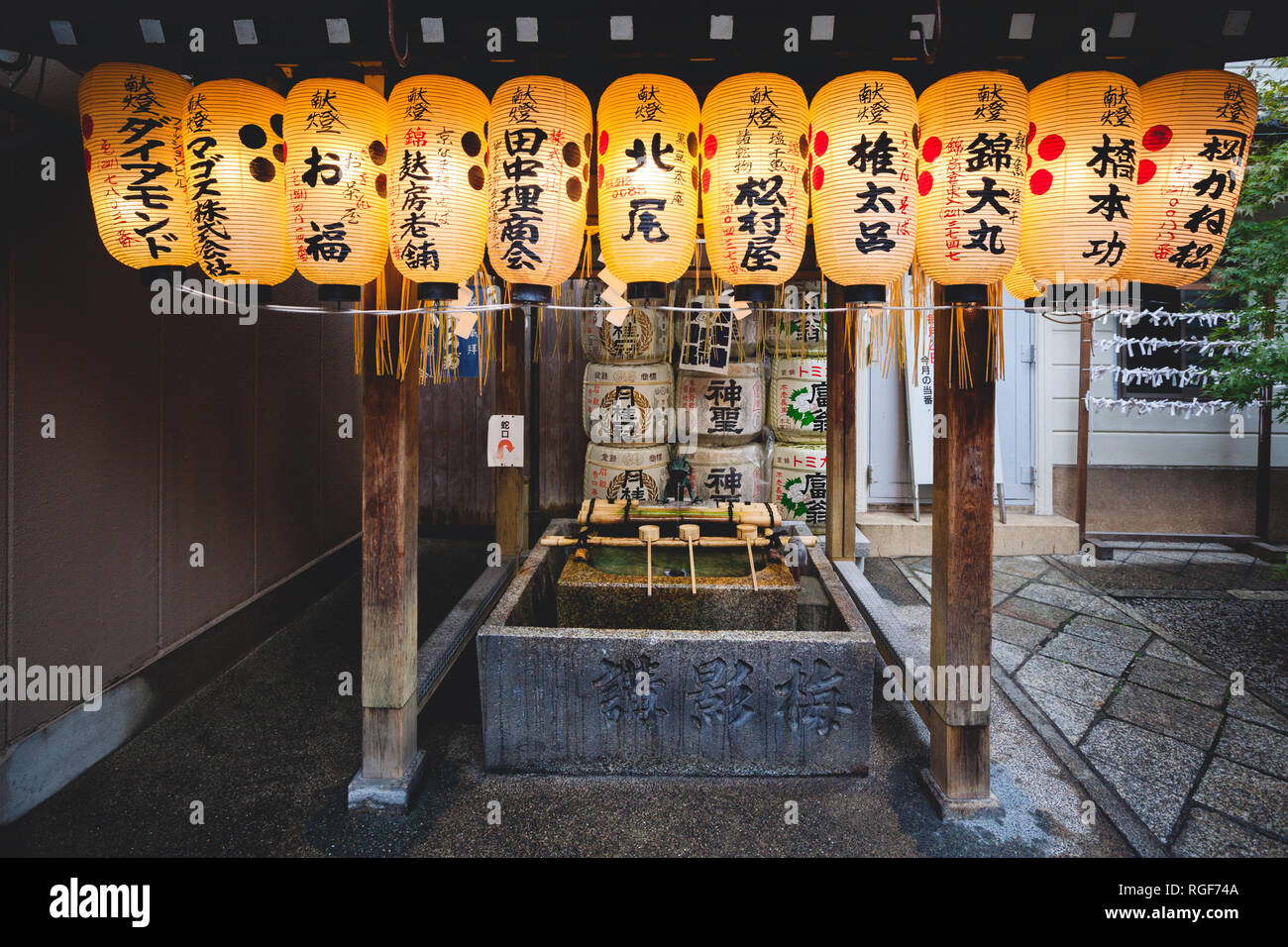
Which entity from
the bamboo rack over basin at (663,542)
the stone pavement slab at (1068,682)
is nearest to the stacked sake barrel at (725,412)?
the bamboo rack over basin at (663,542)

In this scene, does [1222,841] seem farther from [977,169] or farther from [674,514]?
[674,514]

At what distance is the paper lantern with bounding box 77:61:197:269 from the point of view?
11.0 feet

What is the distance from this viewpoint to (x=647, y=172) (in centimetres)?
341

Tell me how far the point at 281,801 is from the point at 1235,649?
7.95 m

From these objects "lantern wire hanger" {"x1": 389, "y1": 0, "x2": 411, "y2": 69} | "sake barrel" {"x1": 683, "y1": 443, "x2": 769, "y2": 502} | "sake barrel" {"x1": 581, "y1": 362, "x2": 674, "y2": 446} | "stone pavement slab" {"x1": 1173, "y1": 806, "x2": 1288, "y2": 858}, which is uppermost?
"lantern wire hanger" {"x1": 389, "y1": 0, "x2": 411, "y2": 69}

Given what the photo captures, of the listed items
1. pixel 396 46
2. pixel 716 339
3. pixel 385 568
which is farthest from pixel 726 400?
pixel 396 46

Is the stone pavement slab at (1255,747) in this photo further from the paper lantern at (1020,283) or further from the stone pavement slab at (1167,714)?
the paper lantern at (1020,283)

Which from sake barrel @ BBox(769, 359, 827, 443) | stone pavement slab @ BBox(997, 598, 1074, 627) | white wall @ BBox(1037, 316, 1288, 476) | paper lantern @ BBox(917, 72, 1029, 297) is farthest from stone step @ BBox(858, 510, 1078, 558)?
paper lantern @ BBox(917, 72, 1029, 297)

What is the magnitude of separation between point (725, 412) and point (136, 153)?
18.8 ft

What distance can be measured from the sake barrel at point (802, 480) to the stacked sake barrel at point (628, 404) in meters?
1.44

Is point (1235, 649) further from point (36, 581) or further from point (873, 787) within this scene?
point (36, 581)

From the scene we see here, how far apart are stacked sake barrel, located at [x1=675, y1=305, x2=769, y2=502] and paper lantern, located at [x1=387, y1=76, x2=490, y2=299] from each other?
4.42 meters

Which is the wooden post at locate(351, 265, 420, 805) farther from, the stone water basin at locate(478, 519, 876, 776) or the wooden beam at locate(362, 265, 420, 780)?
the stone water basin at locate(478, 519, 876, 776)
